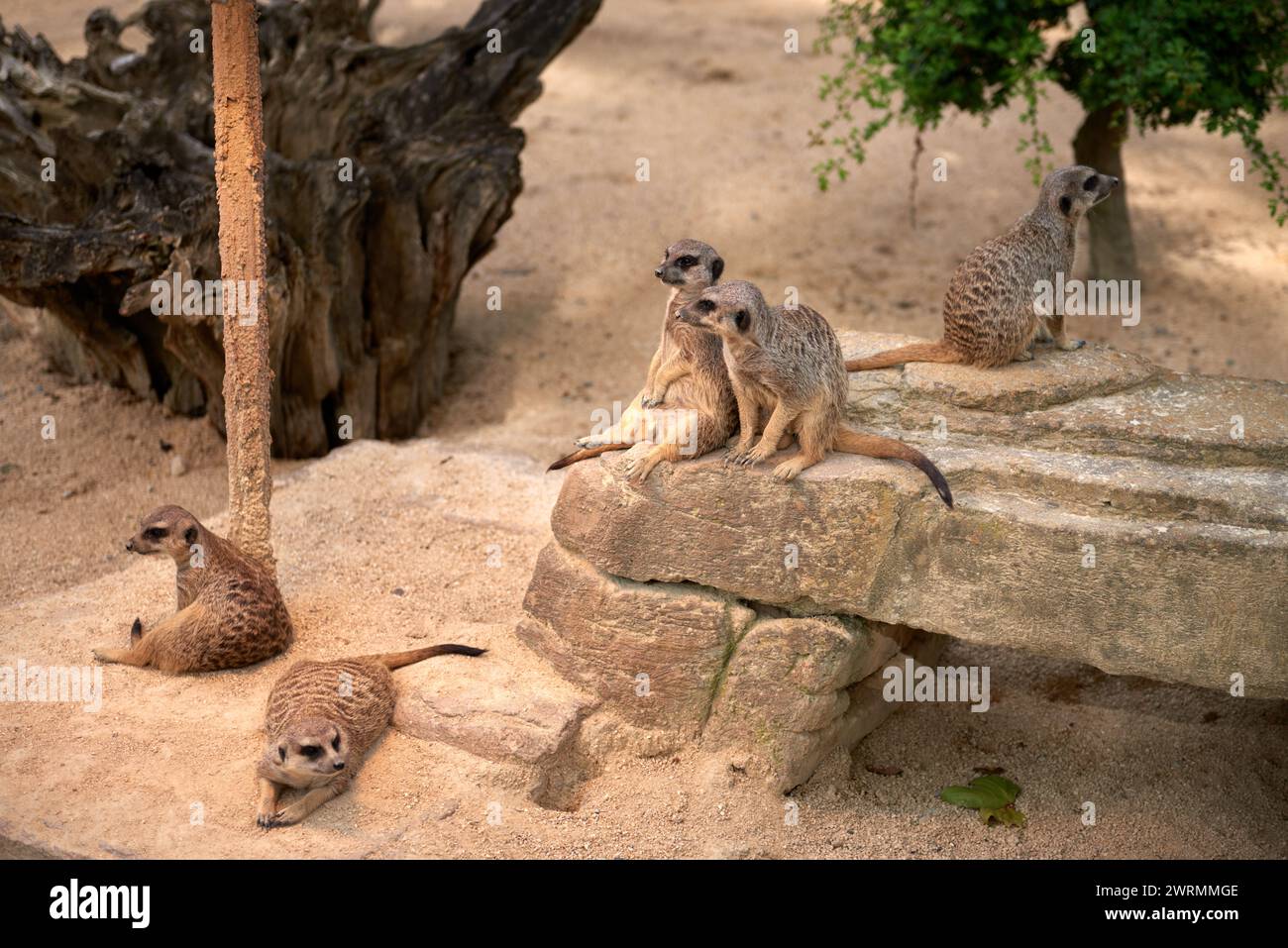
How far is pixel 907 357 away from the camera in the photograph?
5230 mm

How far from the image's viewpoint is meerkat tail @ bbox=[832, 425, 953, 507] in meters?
4.31

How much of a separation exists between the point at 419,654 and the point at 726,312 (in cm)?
183

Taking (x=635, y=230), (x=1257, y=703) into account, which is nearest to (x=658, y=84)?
(x=635, y=230)

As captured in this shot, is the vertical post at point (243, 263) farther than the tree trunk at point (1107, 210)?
Answer: No

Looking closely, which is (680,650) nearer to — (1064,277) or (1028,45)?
(1064,277)

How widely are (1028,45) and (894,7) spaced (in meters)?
0.94

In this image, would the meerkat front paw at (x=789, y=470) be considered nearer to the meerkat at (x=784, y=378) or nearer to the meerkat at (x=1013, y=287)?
Result: the meerkat at (x=784, y=378)

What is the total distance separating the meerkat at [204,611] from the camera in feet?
16.1

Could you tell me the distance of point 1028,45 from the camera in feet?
23.8

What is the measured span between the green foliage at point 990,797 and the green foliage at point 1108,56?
3.72 metres

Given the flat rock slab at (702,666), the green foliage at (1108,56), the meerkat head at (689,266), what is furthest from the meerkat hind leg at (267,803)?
the green foliage at (1108,56)

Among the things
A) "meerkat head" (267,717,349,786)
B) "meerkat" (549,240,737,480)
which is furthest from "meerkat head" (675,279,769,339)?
"meerkat head" (267,717,349,786)

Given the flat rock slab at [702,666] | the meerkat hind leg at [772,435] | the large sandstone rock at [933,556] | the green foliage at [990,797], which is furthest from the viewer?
the green foliage at [990,797]

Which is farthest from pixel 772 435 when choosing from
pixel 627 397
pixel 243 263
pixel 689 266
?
pixel 627 397
